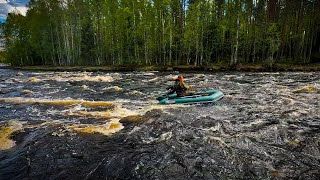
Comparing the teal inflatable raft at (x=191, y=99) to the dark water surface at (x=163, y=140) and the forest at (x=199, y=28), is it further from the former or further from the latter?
the forest at (x=199, y=28)

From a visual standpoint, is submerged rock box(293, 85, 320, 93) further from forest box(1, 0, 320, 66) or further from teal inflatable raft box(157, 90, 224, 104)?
forest box(1, 0, 320, 66)

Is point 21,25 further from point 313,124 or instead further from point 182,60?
point 313,124

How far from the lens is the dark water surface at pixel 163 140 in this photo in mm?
6719

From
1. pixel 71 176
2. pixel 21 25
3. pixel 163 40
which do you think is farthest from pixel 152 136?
pixel 21 25

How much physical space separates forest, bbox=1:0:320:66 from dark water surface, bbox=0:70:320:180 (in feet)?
81.0

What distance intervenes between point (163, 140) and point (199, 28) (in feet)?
107

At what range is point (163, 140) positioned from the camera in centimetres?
877

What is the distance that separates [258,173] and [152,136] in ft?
12.4

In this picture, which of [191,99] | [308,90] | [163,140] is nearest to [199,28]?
[308,90]

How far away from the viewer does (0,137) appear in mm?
9406

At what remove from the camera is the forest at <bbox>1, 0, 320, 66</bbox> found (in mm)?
38531

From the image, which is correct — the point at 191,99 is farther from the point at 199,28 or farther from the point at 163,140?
the point at 199,28

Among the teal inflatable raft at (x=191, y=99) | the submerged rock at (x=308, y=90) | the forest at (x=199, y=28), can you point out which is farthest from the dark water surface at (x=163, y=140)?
the forest at (x=199, y=28)

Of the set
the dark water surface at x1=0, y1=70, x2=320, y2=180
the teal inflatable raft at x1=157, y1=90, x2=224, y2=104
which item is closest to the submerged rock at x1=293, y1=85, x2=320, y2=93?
the dark water surface at x1=0, y1=70, x2=320, y2=180
